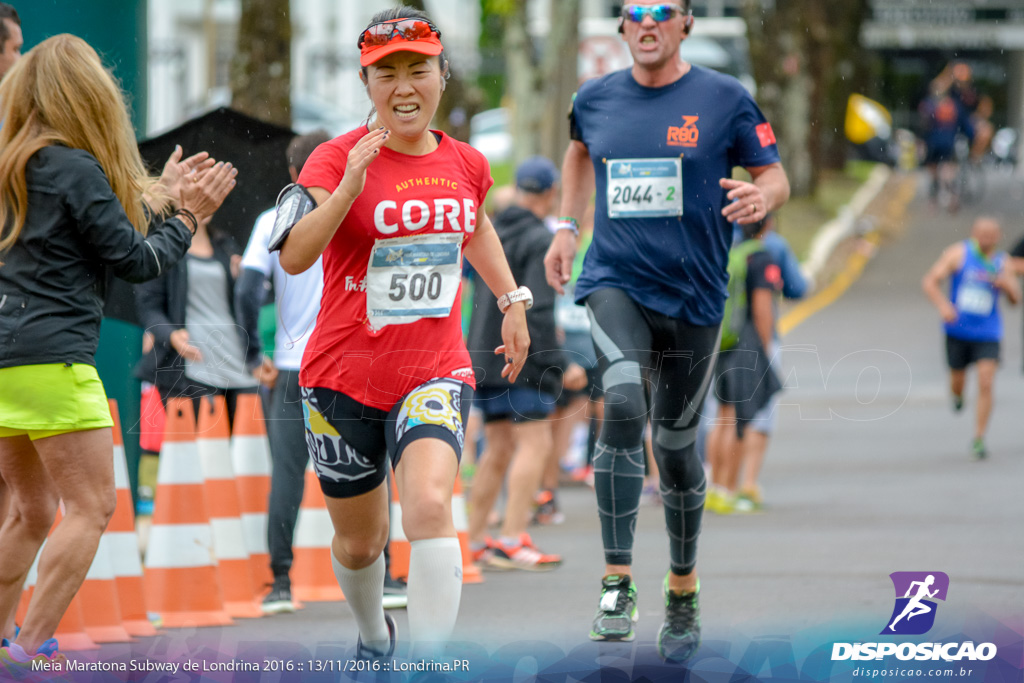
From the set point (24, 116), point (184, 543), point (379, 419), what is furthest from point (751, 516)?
point (24, 116)

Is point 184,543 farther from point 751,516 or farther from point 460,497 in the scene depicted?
point 751,516

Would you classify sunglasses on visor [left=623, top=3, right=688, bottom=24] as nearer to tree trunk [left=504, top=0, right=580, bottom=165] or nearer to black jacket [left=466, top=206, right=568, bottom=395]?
black jacket [left=466, top=206, right=568, bottom=395]

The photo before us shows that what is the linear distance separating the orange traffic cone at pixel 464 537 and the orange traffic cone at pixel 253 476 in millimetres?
953

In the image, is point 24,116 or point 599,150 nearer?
point 24,116

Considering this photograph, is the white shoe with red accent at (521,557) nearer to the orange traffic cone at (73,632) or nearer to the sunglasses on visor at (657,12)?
the orange traffic cone at (73,632)

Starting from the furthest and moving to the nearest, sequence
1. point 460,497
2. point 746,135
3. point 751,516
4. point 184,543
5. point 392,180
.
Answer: point 751,516 < point 460,497 < point 184,543 < point 746,135 < point 392,180

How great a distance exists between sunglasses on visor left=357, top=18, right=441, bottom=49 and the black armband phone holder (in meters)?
0.50

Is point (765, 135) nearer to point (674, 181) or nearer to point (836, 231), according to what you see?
point (674, 181)

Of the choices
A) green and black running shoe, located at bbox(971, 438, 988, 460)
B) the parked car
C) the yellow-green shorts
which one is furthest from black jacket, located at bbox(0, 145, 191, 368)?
the parked car

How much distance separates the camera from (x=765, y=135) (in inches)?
204

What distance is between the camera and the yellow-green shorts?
4367 millimetres

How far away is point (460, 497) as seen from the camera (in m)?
6.91

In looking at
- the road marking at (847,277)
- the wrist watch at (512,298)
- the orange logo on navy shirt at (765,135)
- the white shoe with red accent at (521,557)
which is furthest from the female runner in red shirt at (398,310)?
the road marking at (847,277)

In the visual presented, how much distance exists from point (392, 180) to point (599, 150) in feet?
3.91
